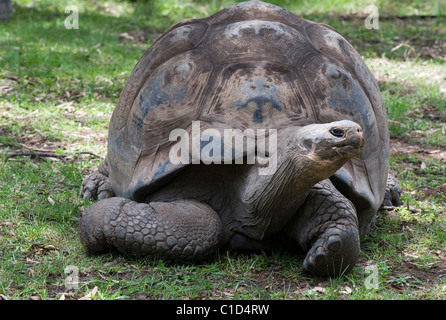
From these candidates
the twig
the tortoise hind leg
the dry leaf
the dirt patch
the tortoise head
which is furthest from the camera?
the dirt patch

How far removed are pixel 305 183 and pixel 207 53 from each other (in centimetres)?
95

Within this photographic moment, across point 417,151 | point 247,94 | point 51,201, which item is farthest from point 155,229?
point 417,151

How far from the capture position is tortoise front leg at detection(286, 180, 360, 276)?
282cm

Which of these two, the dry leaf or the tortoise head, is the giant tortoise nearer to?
the tortoise head

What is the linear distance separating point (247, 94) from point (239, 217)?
570mm

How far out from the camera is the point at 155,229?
294 centimetres

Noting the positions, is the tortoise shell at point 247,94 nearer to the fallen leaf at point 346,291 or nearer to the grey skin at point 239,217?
the grey skin at point 239,217

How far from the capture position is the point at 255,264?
3.04 meters

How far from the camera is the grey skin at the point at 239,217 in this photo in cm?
279

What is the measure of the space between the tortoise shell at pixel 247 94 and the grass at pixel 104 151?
0.40 metres

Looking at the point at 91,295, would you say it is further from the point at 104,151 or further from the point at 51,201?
the point at 104,151

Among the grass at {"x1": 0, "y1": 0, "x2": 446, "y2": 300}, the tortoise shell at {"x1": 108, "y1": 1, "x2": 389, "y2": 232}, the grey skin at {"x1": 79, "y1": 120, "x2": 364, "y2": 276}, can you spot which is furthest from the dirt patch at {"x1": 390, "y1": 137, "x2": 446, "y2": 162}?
the grey skin at {"x1": 79, "y1": 120, "x2": 364, "y2": 276}
